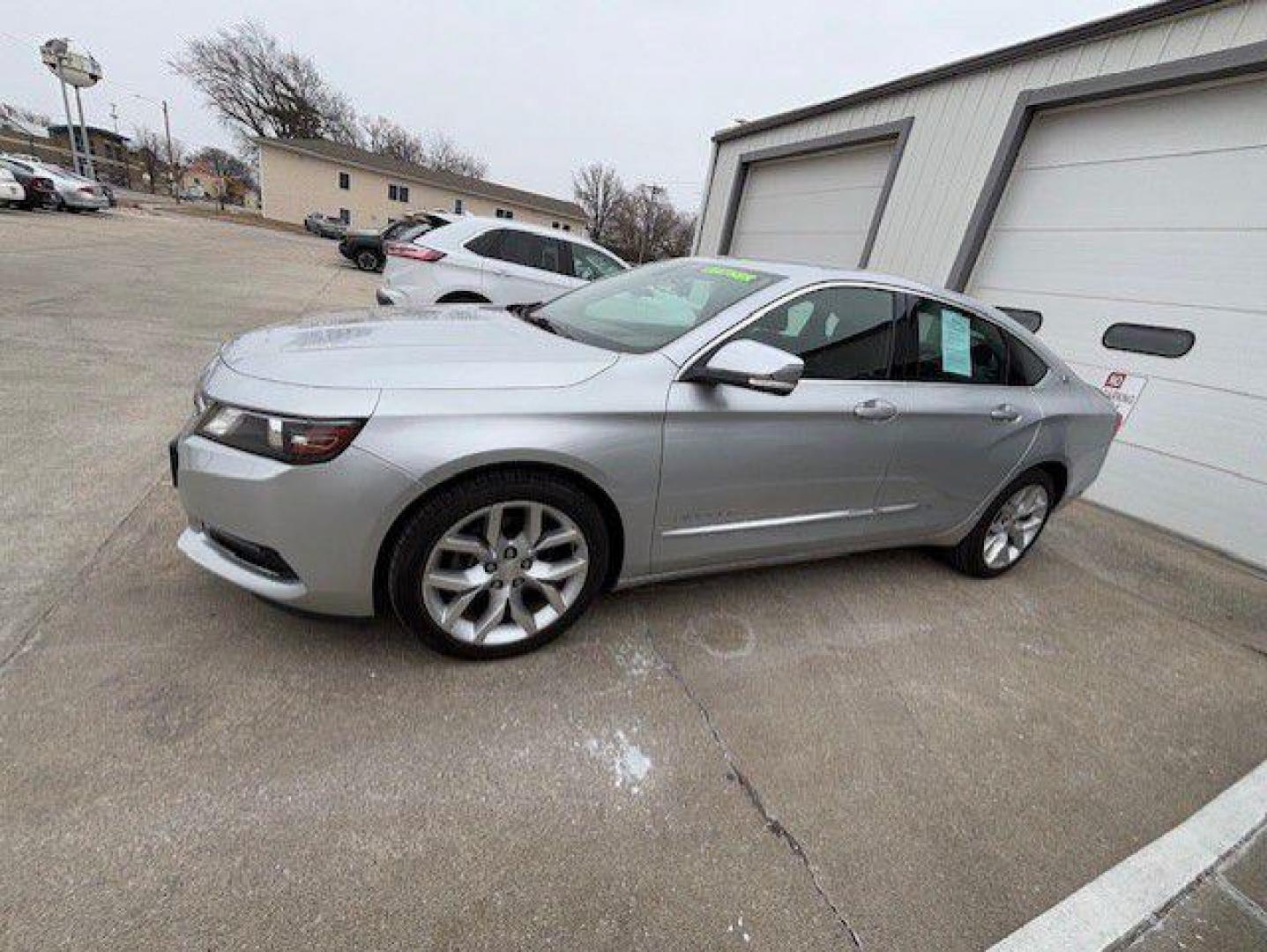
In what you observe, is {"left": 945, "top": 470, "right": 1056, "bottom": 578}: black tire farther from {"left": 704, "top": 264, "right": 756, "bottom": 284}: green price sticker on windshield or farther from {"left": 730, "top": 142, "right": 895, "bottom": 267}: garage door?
{"left": 730, "top": 142, "right": 895, "bottom": 267}: garage door

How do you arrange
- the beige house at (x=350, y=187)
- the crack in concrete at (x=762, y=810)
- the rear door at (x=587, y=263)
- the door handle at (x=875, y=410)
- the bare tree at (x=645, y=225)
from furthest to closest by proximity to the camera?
the bare tree at (x=645, y=225) → the beige house at (x=350, y=187) → the rear door at (x=587, y=263) → the door handle at (x=875, y=410) → the crack in concrete at (x=762, y=810)

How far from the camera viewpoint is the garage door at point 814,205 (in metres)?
7.72

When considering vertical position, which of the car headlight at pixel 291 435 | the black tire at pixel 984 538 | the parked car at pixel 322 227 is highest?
the car headlight at pixel 291 435

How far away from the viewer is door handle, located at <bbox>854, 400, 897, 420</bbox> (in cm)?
249

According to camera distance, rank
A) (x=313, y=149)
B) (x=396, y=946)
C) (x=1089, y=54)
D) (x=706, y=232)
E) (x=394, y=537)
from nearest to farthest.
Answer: (x=396, y=946), (x=394, y=537), (x=1089, y=54), (x=706, y=232), (x=313, y=149)

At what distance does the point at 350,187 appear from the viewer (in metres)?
38.4

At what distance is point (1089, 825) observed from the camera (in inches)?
76.5

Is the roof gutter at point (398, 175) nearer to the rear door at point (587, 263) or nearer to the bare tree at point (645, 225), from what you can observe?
the bare tree at point (645, 225)

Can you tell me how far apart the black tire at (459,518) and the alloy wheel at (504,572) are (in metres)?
0.02

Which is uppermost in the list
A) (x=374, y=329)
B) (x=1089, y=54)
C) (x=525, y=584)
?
(x=1089, y=54)

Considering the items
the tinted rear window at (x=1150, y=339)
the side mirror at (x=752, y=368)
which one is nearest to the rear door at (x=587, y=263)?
the tinted rear window at (x=1150, y=339)

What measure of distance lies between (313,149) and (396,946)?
45.1 meters

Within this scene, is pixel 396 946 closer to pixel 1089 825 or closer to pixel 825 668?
pixel 825 668

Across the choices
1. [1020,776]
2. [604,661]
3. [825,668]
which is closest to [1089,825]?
[1020,776]
